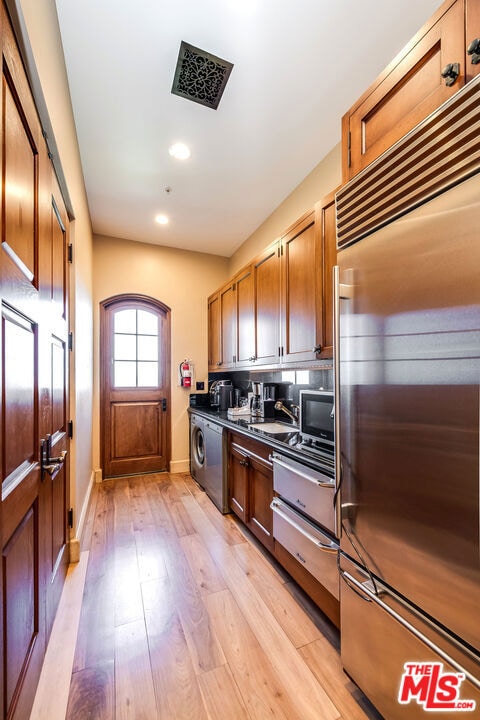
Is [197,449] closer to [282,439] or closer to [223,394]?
[223,394]

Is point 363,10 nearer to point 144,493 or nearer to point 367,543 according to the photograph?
point 367,543

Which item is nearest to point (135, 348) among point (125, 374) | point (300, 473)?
point (125, 374)

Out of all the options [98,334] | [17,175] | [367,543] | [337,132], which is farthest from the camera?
[98,334]

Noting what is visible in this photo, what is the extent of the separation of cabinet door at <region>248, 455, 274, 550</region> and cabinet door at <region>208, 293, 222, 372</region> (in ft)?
5.74

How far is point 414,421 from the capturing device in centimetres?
99

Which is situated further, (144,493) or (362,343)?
(144,493)

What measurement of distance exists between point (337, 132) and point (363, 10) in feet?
2.49

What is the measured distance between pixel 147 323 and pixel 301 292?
8.89 feet

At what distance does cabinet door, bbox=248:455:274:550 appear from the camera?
2.10 m

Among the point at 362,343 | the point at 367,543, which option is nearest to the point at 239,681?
the point at 367,543

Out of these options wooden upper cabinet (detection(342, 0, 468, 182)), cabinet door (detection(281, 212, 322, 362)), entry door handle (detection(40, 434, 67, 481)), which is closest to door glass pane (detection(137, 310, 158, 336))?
cabinet door (detection(281, 212, 322, 362))

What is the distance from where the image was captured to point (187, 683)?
1.30 metres

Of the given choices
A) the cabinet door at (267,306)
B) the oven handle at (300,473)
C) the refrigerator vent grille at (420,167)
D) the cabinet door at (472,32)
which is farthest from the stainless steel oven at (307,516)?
the cabinet door at (472,32)

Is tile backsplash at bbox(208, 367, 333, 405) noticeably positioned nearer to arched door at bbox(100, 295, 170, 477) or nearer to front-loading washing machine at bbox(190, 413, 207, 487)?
front-loading washing machine at bbox(190, 413, 207, 487)
